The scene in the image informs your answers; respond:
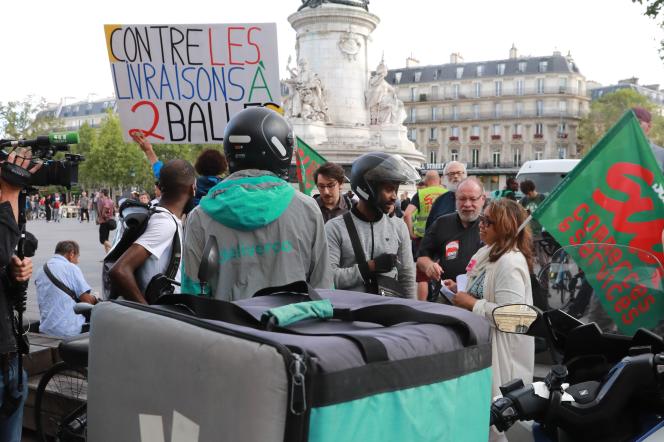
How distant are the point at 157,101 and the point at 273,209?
339 cm

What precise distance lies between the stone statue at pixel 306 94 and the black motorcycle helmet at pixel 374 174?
2396cm

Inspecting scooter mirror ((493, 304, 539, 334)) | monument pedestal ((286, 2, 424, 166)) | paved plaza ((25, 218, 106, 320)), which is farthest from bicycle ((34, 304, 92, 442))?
monument pedestal ((286, 2, 424, 166))

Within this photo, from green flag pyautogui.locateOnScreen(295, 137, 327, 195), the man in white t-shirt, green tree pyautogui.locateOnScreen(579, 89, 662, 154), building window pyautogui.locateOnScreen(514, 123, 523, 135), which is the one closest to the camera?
the man in white t-shirt

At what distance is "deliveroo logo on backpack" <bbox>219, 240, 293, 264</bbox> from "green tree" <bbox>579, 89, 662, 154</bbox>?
72.3 metres

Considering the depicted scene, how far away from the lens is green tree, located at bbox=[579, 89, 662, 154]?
69.9m

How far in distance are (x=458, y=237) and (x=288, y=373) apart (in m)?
3.97

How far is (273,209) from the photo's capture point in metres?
2.66

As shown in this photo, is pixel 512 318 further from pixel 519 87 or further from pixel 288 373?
pixel 519 87

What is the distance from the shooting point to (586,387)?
2.03 metres

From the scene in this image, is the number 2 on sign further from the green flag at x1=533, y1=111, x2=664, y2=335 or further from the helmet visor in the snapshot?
the green flag at x1=533, y1=111, x2=664, y2=335

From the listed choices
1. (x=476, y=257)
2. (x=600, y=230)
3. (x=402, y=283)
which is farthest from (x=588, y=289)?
(x=402, y=283)

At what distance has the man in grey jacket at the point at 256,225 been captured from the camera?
267 cm

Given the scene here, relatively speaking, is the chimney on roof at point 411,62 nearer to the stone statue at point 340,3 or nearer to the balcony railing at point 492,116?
the balcony railing at point 492,116

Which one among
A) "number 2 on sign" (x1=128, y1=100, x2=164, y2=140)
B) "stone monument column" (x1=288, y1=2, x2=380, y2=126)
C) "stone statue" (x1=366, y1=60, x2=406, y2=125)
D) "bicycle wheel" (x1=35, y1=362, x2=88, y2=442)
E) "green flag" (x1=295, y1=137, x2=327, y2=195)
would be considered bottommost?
"bicycle wheel" (x1=35, y1=362, x2=88, y2=442)
